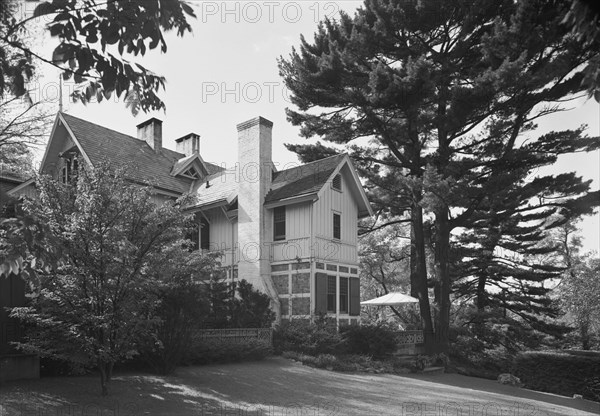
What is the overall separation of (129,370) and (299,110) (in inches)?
600

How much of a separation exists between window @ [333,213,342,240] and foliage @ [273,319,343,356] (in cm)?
534

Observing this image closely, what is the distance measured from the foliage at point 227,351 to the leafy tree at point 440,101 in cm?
796

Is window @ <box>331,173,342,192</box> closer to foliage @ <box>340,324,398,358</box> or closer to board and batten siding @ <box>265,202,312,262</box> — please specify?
board and batten siding @ <box>265,202,312,262</box>

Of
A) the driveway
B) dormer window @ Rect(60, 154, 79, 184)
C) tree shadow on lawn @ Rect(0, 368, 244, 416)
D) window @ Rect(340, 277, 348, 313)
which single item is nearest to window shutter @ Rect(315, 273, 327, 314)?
window @ Rect(340, 277, 348, 313)

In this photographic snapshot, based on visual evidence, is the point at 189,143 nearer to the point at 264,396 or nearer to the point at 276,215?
the point at 276,215

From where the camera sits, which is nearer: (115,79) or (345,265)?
(115,79)

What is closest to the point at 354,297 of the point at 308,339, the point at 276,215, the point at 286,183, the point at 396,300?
the point at 396,300

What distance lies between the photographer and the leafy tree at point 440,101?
63.7 ft

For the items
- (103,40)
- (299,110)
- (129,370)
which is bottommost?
(129,370)

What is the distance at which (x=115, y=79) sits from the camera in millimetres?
4762

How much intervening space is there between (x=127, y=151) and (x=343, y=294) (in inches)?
486

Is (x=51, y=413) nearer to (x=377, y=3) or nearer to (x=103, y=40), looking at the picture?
(x=103, y=40)

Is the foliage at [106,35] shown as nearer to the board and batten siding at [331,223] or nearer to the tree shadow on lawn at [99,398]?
the tree shadow on lawn at [99,398]

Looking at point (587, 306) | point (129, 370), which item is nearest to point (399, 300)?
point (587, 306)
